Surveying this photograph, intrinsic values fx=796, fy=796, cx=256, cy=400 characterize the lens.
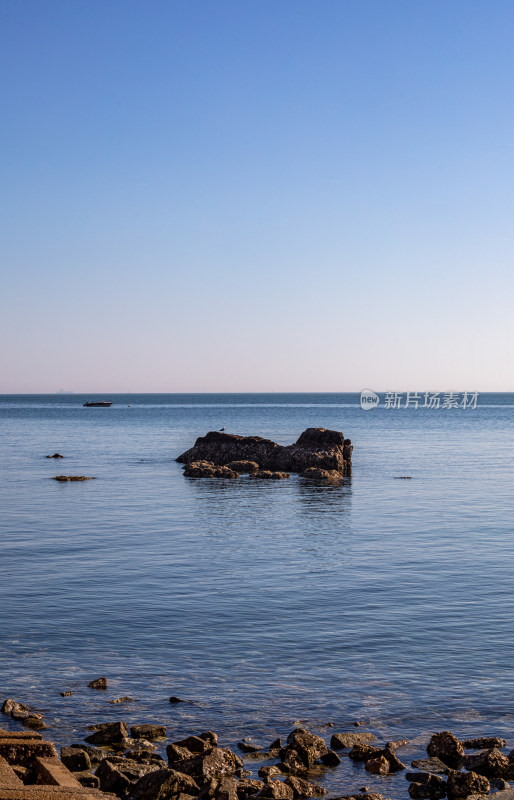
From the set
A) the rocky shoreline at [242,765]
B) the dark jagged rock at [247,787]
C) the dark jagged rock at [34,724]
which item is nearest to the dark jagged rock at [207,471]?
the dark jagged rock at [34,724]

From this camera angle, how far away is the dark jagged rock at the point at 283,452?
54.6 metres

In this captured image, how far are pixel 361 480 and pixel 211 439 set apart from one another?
46.4 feet

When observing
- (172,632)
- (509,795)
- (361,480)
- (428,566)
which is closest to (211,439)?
(361,480)

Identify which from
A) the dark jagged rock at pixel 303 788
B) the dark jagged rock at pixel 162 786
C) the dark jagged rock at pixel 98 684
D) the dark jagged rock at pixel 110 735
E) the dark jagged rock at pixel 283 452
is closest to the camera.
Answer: the dark jagged rock at pixel 162 786

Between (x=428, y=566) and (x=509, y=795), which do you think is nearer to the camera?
(x=509, y=795)

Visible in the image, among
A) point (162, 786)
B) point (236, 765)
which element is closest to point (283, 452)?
point (236, 765)

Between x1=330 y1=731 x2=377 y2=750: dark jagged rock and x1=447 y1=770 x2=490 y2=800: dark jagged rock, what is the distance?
168 centimetres

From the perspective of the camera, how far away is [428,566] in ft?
80.0

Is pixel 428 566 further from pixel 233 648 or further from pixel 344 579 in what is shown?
pixel 233 648

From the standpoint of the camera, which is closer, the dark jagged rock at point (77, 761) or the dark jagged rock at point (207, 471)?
the dark jagged rock at point (77, 761)

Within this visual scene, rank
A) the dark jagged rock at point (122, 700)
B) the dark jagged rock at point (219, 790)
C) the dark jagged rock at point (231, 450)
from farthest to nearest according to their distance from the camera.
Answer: the dark jagged rock at point (231, 450) → the dark jagged rock at point (122, 700) → the dark jagged rock at point (219, 790)

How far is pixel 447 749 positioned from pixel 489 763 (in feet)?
2.10

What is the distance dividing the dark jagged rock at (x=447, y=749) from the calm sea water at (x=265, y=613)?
0.40m

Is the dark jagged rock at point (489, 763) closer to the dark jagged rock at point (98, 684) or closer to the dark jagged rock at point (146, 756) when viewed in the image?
the dark jagged rock at point (146, 756)
